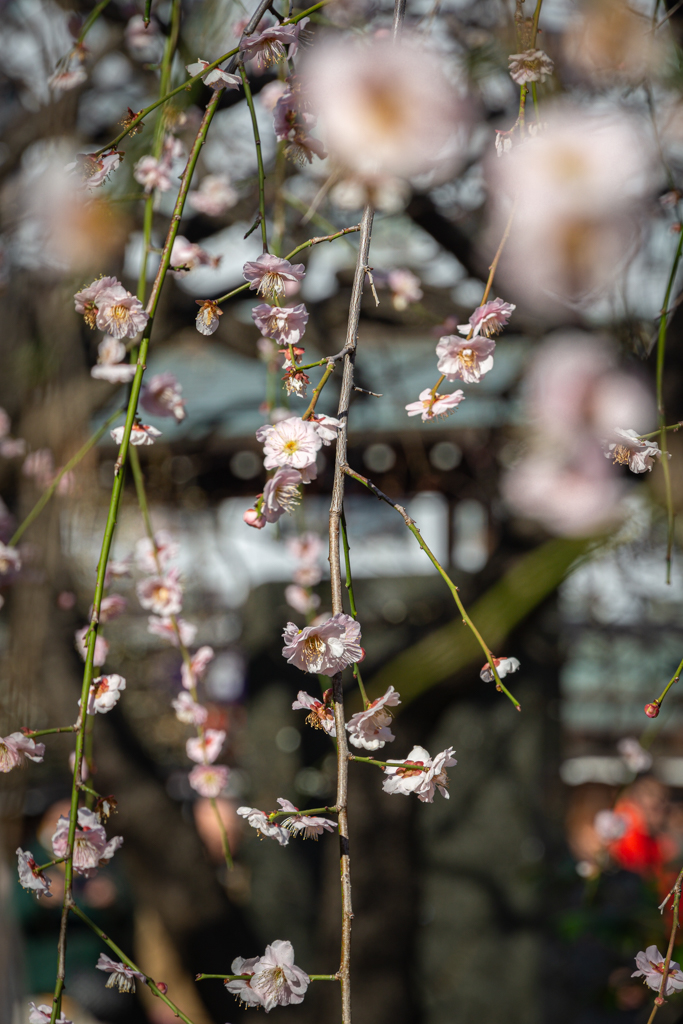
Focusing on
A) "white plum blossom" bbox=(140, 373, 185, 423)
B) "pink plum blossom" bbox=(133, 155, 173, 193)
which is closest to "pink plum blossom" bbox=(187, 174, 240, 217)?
"pink plum blossom" bbox=(133, 155, 173, 193)

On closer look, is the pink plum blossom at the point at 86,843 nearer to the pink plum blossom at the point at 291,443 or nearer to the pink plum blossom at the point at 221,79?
the pink plum blossom at the point at 291,443

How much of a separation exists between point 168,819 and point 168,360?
5.96 feet

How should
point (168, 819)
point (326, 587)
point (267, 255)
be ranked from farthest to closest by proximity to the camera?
point (326, 587), point (168, 819), point (267, 255)

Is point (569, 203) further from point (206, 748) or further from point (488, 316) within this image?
point (206, 748)

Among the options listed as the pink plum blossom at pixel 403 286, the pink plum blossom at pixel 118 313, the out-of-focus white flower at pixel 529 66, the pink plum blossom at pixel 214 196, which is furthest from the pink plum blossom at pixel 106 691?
the pink plum blossom at pixel 214 196

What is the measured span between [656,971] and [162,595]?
0.62 meters

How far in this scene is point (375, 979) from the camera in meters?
1.73

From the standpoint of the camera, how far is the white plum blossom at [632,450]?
Answer: 582mm

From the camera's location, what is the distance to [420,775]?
0.57m

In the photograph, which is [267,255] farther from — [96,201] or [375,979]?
[375,979]

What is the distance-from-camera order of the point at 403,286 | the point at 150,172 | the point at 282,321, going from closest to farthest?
1. the point at 282,321
2. the point at 150,172
3. the point at 403,286

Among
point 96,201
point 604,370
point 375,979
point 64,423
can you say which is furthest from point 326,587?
point 96,201

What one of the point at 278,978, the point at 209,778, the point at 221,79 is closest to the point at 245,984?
the point at 278,978

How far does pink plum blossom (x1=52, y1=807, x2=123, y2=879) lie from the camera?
2.01 ft
